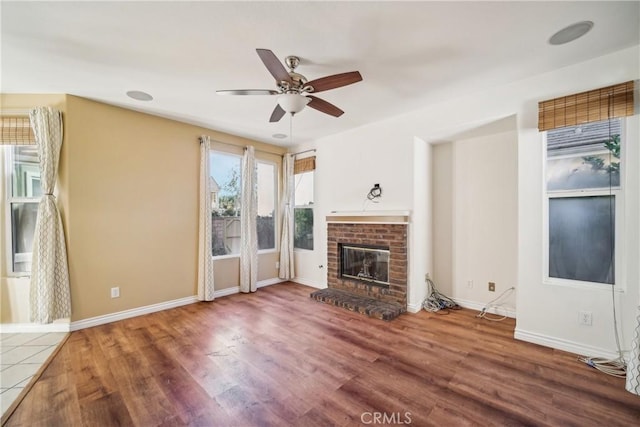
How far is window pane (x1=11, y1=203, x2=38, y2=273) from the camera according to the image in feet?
9.97

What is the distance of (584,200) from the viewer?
2.46m

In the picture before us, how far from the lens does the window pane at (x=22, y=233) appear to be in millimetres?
3039

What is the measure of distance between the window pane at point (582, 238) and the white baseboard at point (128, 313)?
179 inches

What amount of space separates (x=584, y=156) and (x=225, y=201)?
4542mm

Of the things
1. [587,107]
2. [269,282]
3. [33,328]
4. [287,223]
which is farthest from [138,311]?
[587,107]

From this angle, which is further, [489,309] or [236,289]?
[236,289]

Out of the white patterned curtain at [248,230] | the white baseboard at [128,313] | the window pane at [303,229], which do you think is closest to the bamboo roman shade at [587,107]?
the window pane at [303,229]

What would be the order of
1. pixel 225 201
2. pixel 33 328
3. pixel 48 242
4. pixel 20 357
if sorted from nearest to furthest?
1. pixel 20 357
2. pixel 48 242
3. pixel 33 328
4. pixel 225 201

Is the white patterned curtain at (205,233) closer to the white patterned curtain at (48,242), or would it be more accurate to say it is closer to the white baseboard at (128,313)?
the white baseboard at (128,313)

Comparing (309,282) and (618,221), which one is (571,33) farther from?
(309,282)

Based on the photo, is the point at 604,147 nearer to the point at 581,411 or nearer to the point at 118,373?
the point at 581,411

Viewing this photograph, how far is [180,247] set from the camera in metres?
3.82

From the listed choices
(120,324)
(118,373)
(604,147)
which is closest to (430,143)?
(604,147)

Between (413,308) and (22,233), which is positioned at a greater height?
(22,233)
